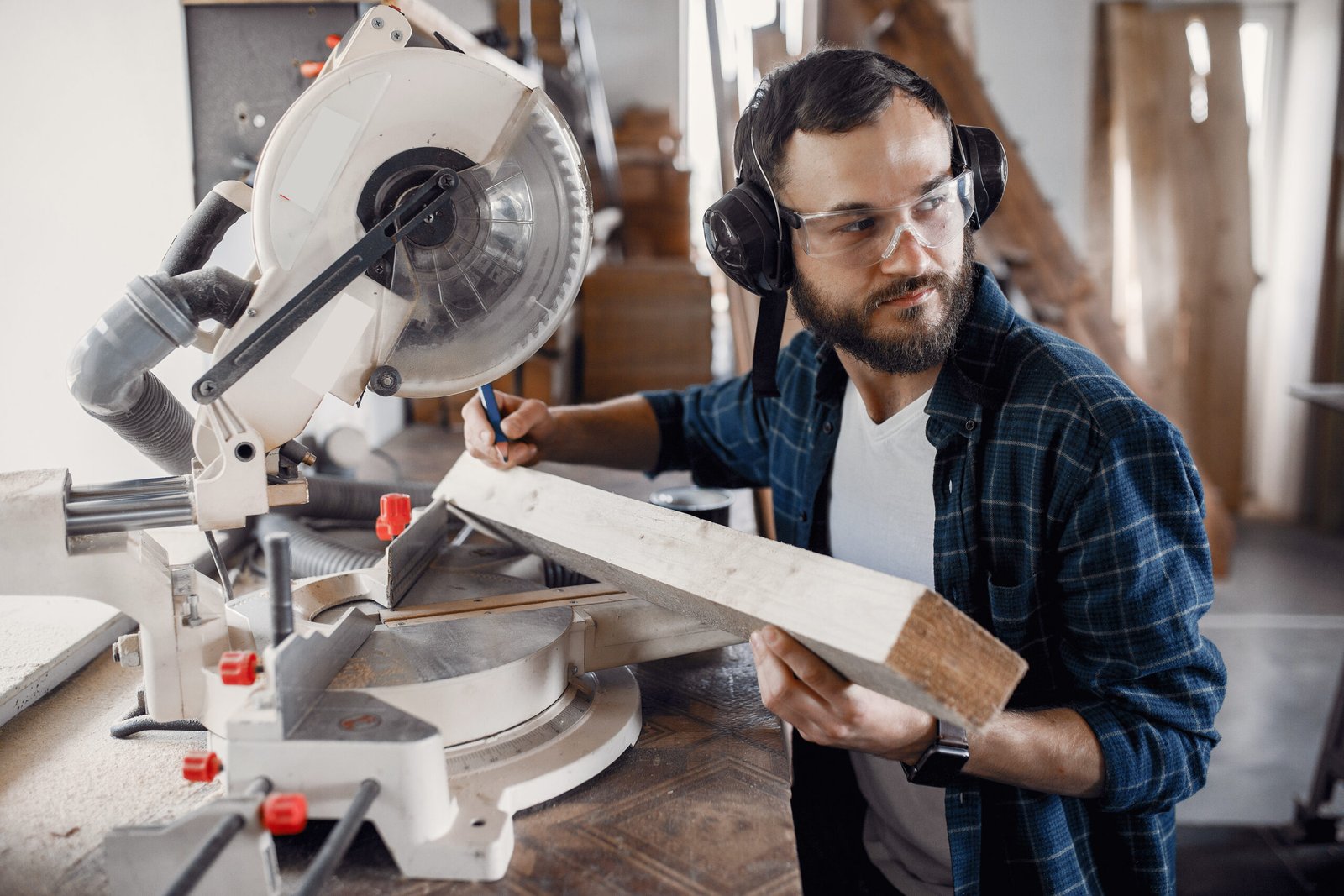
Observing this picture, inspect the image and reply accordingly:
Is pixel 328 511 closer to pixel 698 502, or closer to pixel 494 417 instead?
pixel 494 417

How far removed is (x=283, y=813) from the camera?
2.58 feet

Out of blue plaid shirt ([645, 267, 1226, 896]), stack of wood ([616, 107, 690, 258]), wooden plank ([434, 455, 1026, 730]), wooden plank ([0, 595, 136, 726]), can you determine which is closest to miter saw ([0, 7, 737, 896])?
wooden plank ([434, 455, 1026, 730])

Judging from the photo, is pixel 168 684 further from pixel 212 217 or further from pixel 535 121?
pixel 535 121

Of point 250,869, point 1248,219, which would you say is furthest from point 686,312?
point 1248,219

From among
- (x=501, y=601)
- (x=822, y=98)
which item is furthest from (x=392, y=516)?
(x=822, y=98)

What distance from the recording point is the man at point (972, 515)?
3.67 feet

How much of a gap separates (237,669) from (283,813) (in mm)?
171

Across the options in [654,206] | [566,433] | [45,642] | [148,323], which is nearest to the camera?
[148,323]

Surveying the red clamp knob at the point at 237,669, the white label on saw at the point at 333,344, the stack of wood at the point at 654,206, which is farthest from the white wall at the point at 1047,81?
the red clamp knob at the point at 237,669

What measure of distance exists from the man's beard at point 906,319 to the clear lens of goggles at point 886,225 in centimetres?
5

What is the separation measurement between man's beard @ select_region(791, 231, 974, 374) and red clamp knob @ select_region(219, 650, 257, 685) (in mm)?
903

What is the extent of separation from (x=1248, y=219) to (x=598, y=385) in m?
4.01

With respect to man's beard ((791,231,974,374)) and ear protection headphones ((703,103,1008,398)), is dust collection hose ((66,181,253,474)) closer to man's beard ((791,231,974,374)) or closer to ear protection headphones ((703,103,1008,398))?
ear protection headphones ((703,103,1008,398))

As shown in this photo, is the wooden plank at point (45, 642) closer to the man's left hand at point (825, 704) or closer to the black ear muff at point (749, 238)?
the man's left hand at point (825, 704)
